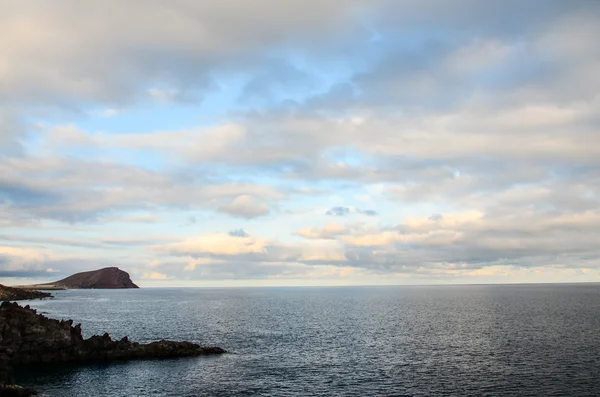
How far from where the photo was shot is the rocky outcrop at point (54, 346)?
9444cm

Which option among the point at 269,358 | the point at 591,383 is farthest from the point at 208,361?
the point at 591,383

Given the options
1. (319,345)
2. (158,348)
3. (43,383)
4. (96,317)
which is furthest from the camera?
(96,317)

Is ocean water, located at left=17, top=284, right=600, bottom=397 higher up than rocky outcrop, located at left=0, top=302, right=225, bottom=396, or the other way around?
rocky outcrop, located at left=0, top=302, right=225, bottom=396

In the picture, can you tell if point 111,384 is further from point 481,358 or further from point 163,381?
point 481,358

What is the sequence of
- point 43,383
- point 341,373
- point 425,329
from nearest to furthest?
point 43,383, point 341,373, point 425,329

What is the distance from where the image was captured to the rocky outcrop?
94.4m

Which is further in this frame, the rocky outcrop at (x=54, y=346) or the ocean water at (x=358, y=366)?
the rocky outcrop at (x=54, y=346)

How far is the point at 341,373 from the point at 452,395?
22517 mm

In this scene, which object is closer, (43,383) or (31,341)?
(43,383)

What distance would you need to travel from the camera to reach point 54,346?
97.1 metres

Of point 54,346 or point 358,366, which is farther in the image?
point 54,346

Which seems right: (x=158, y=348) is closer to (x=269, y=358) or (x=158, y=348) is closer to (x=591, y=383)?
(x=269, y=358)

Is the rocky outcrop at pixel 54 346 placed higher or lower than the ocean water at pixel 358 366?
higher

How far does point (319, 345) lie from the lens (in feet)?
391
